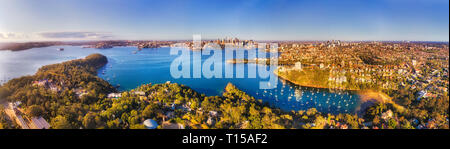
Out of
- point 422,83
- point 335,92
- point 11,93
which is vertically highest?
point 422,83

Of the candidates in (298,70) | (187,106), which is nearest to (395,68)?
(298,70)
